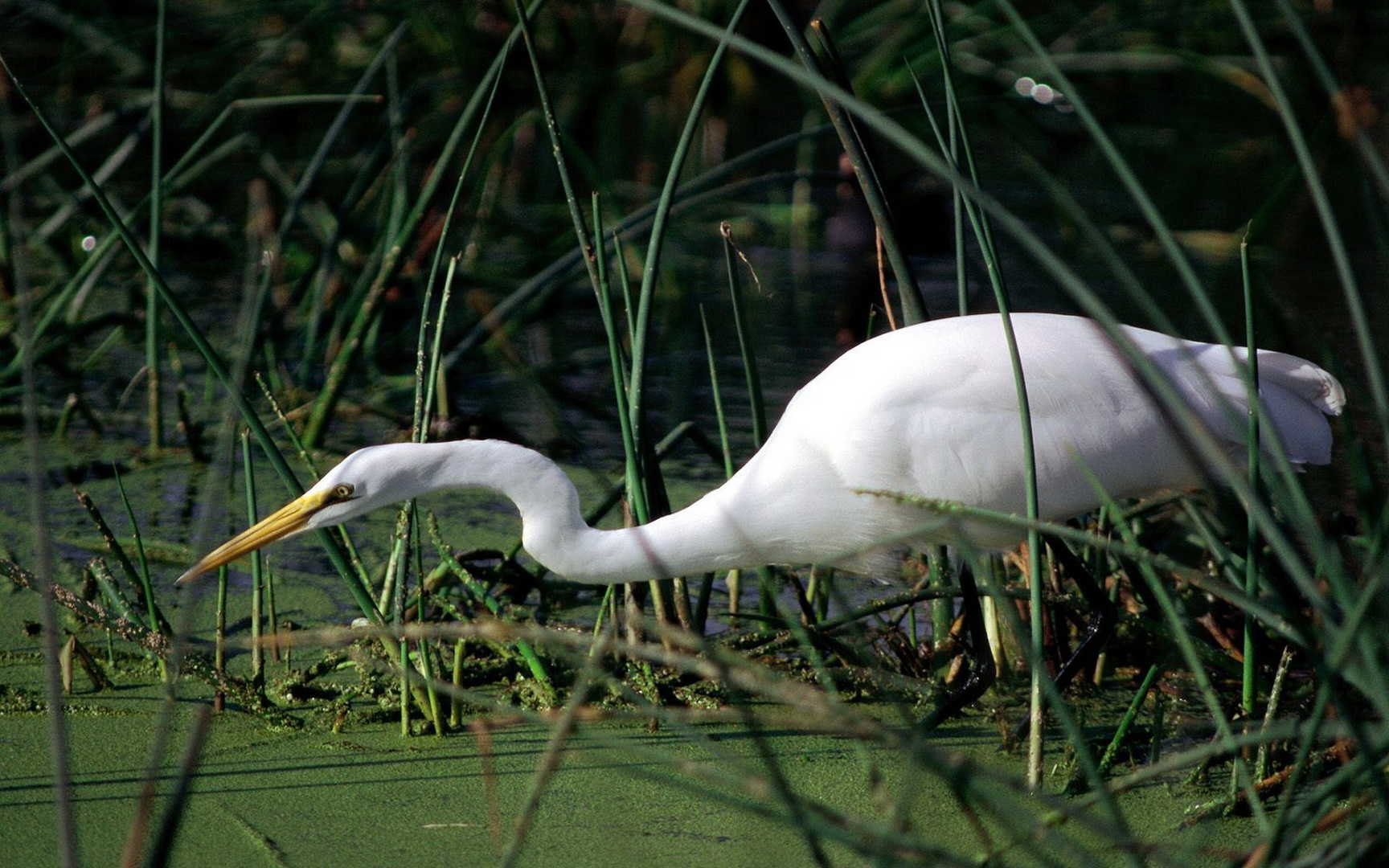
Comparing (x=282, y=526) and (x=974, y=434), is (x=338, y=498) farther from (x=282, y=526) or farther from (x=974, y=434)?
(x=974, y=434)

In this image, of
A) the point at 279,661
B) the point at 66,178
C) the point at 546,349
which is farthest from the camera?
the point at 66,178

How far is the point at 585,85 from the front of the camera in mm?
7352

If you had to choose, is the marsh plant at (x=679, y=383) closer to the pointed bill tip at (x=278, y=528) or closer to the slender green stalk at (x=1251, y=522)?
the slender green stalk at (x=1251, y=522)

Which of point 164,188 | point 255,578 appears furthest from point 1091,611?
point 164,188

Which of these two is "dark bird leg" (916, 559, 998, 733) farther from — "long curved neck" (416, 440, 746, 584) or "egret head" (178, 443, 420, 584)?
"egret head" (178, 443, 420, 584)

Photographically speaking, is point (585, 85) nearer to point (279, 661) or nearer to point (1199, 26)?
point (1199, 26)

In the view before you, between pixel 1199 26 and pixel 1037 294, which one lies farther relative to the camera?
pixel 1199 26

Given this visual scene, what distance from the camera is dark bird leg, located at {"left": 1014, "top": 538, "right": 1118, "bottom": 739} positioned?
2611mm

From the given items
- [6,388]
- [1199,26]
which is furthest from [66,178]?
[1199,26]

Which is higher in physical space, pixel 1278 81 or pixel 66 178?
pixel 66 178

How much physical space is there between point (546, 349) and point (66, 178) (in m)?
2.48

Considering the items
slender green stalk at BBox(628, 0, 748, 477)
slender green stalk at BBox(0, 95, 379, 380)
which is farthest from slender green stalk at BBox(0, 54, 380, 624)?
slender green stalk at BBox(0, 95, 379, 380)

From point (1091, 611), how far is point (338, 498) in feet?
4.33

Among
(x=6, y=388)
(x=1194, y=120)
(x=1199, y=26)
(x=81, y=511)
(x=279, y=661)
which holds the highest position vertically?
(x=1199, y=26)
